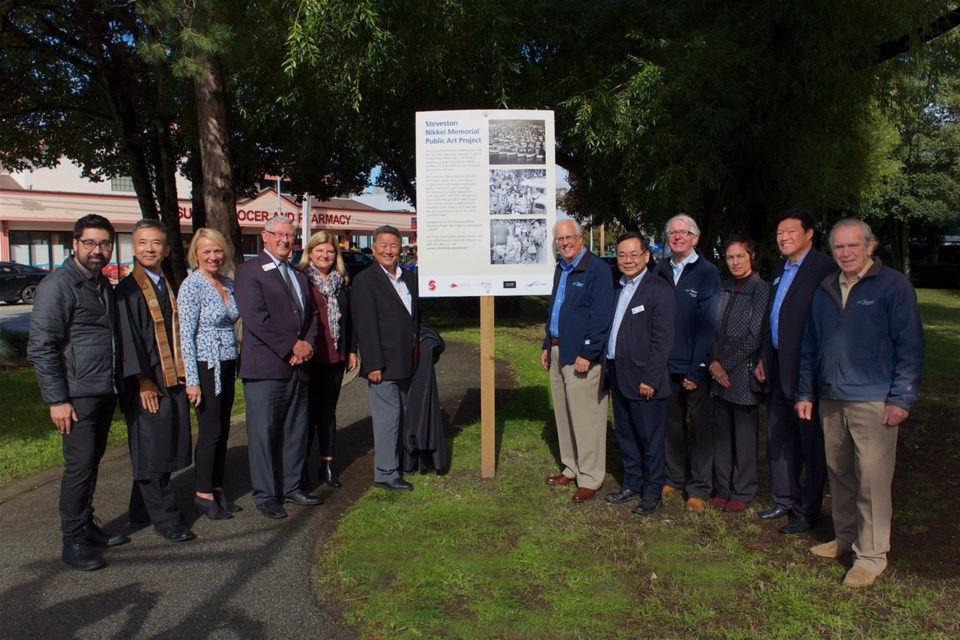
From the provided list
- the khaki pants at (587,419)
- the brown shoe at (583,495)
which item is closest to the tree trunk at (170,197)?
the khaki pants at (587,419)

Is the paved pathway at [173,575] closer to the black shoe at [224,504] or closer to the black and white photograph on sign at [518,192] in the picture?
the black shoe at [224,504]

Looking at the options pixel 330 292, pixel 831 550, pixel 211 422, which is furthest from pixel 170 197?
pixel 831 550

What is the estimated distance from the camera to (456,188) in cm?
540

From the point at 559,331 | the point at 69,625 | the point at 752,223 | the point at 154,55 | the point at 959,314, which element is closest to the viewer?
the point at 69,625

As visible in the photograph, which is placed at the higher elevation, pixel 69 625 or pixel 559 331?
pixel 559 331

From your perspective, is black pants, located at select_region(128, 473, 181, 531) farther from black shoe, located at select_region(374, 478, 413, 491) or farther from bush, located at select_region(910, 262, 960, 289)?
bush, located at select_region(910, 262, 960, 289)

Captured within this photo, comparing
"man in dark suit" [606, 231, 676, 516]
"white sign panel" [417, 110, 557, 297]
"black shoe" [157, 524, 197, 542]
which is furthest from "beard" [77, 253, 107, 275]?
"man in dark suit" [606, 231, 676, 516]

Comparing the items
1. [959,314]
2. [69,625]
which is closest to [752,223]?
[959,314]

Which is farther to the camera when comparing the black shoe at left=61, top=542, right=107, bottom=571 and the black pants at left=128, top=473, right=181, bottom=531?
the black pants at left=128, top=473, right=181, bottom=531

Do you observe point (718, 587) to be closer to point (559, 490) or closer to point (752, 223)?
point (559, 490)

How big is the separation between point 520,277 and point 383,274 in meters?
1.03

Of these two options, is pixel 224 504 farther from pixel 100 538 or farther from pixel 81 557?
pixel 81 557

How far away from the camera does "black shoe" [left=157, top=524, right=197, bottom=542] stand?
4.46 m

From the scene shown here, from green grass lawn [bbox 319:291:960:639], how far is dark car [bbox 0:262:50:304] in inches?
1007
